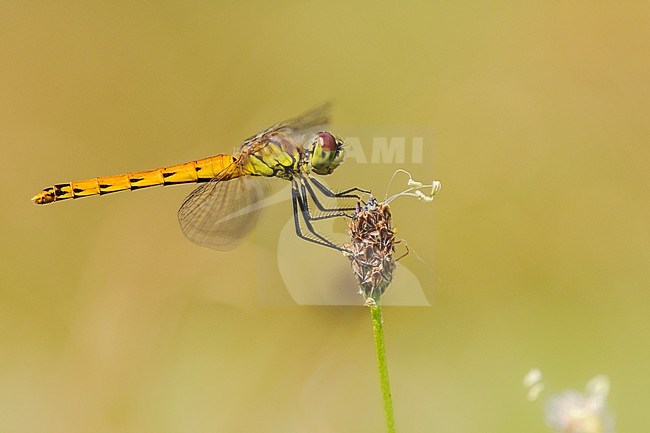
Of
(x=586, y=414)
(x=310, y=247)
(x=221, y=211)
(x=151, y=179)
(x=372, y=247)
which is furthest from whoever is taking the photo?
(x=310, y=247)

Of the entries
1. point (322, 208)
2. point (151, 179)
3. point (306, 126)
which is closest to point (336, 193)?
point (322, 208)

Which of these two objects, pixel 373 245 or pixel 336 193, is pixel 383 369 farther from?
pixel 336 193

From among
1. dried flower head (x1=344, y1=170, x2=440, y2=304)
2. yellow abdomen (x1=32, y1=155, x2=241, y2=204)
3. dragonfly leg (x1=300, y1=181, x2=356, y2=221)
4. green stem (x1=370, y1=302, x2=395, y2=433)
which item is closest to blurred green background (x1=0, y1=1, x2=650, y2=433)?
yellow abdomen (x1=32, y1=155, x2=241, y2=204)

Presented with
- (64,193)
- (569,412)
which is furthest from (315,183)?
(569,412)

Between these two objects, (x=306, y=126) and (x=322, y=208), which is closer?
(x=322, y=208)

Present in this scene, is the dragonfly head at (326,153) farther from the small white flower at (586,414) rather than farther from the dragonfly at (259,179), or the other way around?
the small white flower at (586,414)

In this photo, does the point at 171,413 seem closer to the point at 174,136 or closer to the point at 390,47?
the point at 174,136

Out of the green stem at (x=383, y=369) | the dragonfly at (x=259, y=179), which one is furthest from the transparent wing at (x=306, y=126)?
the green stem at (x=383, y=369)

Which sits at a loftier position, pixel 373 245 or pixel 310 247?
pixel 310 247
